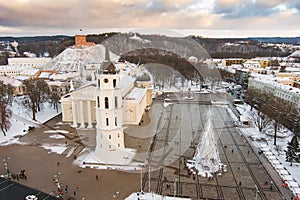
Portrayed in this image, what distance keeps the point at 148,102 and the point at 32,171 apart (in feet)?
109

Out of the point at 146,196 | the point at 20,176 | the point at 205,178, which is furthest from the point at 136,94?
the point at 146,196

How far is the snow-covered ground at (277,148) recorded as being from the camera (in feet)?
88.2

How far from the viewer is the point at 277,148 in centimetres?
3356

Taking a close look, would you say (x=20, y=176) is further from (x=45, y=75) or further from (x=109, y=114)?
(x=45, y=75)

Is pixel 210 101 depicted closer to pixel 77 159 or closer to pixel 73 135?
pixel 73 135

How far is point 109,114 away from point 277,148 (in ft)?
72.2

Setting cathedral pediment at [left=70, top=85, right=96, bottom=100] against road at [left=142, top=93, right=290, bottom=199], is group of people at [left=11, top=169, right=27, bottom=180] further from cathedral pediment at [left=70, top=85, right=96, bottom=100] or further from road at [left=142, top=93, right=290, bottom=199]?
cathedral pediment at [left=70, top=85, right=96, bottom=100]

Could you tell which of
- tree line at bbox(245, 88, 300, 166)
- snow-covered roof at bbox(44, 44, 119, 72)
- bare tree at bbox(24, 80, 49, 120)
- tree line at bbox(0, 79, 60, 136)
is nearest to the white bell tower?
tree line at bbox(245, 88, 300, 166)

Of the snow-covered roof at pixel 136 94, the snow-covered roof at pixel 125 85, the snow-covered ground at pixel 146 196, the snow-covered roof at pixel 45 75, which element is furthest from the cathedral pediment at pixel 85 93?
the snow-covered roof at pixel 45 75

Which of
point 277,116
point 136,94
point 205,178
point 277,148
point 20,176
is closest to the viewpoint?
point 205,178

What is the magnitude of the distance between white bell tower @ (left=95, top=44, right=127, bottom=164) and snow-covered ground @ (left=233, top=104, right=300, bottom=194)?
17280mm

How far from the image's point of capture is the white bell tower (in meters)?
27.2

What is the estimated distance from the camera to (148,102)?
57.8m

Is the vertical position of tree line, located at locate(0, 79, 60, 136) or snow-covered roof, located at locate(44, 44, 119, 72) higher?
snow-covered roof, located at locate(44, 44, 119, 72)
